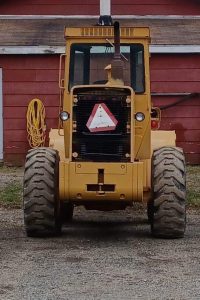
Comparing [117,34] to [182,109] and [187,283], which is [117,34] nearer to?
[187,283]

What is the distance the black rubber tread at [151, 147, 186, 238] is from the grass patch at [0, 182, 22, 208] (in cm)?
367

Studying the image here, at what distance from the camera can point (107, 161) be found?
905 cm

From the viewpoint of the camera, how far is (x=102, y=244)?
8.97m

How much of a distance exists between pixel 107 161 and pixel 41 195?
815mm

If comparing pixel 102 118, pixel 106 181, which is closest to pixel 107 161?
pixel 106 181

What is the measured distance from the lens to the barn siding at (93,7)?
19.9 metres

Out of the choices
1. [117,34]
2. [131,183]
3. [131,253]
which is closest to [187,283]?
[131,253]

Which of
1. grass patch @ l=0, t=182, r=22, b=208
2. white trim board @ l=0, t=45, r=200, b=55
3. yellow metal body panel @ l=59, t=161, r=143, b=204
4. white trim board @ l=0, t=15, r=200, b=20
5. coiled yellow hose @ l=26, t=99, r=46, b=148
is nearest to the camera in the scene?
yellow metal body panel @ l=59, t=161, r=143, b=204

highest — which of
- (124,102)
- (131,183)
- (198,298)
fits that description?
(124,102)

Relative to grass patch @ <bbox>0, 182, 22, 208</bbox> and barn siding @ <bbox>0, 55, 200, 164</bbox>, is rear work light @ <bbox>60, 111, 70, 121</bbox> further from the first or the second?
barn siding @ <bbox>0, 55, 200, 164</bbox>

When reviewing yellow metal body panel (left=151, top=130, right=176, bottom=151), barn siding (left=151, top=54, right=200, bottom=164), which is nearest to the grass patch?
yellow metal body panel (left=151, top=130, right=176, bottom=151)

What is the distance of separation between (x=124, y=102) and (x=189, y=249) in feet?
5.93

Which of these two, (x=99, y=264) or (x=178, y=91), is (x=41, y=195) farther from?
(x=178, y=91)

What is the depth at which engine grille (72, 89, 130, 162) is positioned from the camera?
9.12 meters
